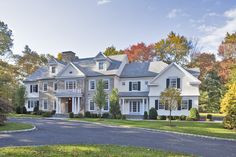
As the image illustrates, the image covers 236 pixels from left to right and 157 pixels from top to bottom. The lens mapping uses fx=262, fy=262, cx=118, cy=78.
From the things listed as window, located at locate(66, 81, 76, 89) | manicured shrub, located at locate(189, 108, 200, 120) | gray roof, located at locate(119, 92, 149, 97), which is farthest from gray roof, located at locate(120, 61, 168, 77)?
manicured shrub, located at locate(189, 108, 200, 120)

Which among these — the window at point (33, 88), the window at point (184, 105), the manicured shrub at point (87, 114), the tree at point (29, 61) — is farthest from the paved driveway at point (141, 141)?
the tree at point (29, 61)

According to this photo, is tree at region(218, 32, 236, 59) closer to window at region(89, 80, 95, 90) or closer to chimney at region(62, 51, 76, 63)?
window at region(89, 80, 95, 90)

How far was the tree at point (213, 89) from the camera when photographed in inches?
2050

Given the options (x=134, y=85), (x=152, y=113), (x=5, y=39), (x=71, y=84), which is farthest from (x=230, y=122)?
(x=5, y=39)

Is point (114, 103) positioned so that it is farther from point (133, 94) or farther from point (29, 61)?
point (29, 61)

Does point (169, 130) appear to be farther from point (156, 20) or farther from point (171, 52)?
point (171, 52)

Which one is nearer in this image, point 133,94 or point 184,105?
point 184,105

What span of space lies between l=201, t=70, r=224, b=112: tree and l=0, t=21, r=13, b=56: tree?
3999 cm

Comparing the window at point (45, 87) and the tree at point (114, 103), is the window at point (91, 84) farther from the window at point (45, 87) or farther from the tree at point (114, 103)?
the window at point (45, 87)

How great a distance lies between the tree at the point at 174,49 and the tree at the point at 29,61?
30.0 metres

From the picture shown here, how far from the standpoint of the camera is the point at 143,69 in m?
41.4

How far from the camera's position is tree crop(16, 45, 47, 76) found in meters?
64.4

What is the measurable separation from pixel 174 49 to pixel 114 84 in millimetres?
24140

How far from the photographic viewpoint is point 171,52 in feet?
192
